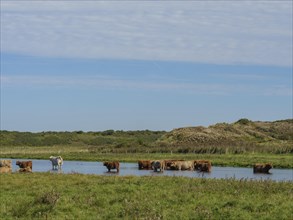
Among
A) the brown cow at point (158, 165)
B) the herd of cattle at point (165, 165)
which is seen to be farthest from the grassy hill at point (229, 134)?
the brown cow at point (158, 165)

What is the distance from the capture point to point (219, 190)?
20391 mm

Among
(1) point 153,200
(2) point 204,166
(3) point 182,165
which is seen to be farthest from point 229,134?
(1) point 153,200

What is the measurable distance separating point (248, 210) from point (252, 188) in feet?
13.5

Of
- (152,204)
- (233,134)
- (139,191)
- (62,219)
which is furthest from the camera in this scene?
(233,134)

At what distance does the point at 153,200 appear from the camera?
60.5 ft

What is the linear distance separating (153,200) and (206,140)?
210ft

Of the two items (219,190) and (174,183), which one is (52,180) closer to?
(174,183)

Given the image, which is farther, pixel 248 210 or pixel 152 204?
pixel 152 204

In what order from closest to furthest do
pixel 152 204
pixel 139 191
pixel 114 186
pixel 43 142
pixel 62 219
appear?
pixel 62 219
pixel 152 204
pixel 139 191
pixel 114 186
pixel 43 142

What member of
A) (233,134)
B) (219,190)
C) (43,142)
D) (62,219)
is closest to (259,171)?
(219,190)

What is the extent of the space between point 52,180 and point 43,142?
7742 centimetres

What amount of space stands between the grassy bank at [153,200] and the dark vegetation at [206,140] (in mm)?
36380

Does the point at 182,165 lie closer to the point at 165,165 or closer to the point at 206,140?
the point at 165,165

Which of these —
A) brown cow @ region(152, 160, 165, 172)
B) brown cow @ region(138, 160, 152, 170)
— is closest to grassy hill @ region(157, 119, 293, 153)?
brown cow @ region(138, 160, 152, 170)
